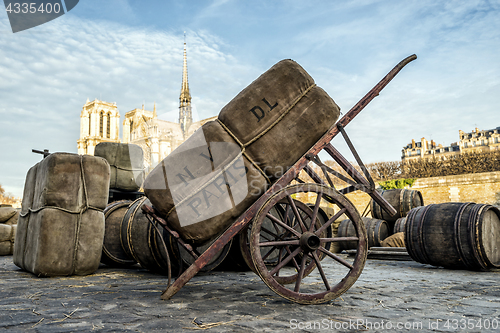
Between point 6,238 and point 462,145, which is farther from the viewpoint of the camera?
point 462,145

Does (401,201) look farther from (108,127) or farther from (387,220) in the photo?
(108,127)

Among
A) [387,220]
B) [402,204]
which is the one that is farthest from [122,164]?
[402,204]

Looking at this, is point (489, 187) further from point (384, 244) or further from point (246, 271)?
point (246, 271)

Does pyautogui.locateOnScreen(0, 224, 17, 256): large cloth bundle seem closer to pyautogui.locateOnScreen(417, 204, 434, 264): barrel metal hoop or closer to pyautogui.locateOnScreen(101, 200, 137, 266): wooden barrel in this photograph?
pyautogui.locateOnScreen(101, 200, 137, 266): wooden barrel

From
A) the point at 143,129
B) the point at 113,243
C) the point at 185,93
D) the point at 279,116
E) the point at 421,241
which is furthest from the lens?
the point at 185,93

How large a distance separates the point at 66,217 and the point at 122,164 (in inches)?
143

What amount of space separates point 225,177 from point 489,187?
954 inches

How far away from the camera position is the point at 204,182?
331cm

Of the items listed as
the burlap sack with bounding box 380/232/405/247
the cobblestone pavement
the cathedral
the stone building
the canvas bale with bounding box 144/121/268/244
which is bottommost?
the cobblestone pavement

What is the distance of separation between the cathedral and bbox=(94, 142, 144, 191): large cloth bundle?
7654cm

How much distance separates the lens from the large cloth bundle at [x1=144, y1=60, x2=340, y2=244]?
131 inches

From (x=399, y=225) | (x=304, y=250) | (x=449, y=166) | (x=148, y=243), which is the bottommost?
(x=148, y=243)

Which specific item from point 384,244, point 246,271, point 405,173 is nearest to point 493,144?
point 405,173

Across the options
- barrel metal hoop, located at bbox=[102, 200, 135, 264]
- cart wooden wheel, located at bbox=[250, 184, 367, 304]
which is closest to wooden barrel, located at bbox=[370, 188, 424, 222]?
barrel metal hoop, located at bbox=[102, 200, 135, 264]
